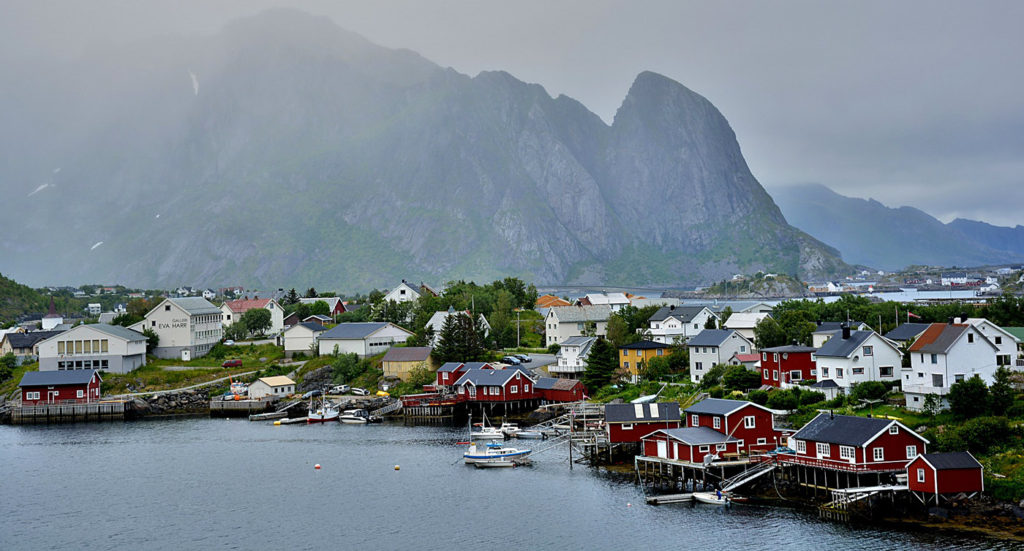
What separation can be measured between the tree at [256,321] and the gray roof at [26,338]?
25248mm

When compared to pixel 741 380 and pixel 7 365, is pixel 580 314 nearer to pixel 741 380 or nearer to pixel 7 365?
pixel 741 380

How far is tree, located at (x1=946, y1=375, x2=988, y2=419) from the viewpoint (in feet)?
166

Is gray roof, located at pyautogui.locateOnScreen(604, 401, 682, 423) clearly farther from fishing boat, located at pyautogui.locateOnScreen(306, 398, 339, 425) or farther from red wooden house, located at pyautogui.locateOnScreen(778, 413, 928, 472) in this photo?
fishing boat, located at pyautogui.locateOnScreen(306, 398, 339, 425)

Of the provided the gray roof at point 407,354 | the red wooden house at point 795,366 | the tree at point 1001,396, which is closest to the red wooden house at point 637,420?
the red wooden house at point 795,366

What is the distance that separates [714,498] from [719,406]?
8404mm

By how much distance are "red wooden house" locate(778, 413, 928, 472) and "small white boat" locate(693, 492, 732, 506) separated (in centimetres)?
451

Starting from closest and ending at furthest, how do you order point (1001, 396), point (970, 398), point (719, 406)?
point (970, 398), point (1001, 396), point (719, 406)

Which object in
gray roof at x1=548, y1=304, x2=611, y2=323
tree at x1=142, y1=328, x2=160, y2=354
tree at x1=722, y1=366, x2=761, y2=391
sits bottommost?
tree at x1=722, y1=366, x2=761, y2=391

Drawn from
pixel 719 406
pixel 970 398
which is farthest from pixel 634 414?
pixel 970 398

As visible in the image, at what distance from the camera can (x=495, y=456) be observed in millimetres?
62781

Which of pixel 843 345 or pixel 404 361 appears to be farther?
pixel 404 361

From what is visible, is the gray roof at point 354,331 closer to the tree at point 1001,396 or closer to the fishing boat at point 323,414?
the fishing boat at point 323,414

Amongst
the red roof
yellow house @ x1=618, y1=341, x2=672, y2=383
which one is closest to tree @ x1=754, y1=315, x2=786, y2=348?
yellow house @ x1=618, y1=341, x2=672, y2=383

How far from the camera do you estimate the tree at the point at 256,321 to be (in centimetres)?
13112
